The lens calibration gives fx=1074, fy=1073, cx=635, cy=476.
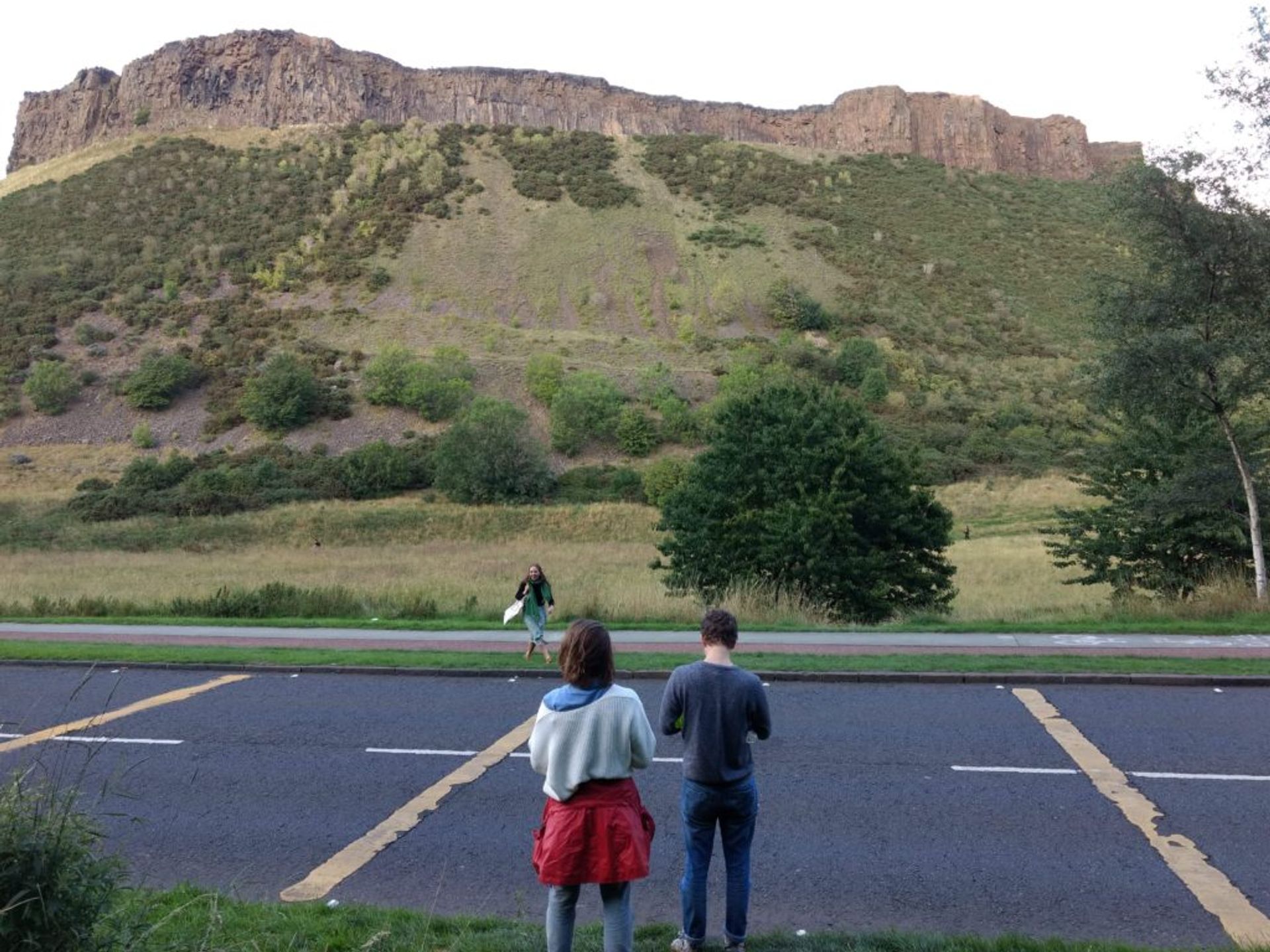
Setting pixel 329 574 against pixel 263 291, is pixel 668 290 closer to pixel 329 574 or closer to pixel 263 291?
pixel 263 291

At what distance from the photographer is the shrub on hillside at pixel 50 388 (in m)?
58.2

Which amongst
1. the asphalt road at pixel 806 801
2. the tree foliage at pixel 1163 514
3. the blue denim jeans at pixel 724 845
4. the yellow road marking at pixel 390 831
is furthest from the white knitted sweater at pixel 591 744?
the tree foliage at pixel 1163 514

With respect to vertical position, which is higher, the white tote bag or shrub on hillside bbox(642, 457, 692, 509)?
the white tote bag

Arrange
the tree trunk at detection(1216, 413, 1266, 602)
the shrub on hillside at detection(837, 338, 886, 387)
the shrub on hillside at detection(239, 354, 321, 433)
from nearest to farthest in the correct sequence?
the tree trunk at detection(1216, 413, 1266, 602) < the shrub on hillside at detection(239, 354, 321, 433) < the shrub on hillside at detection(837, 338, 886, 387)

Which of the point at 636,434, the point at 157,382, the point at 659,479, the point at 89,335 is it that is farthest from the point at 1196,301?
the point at 89,335

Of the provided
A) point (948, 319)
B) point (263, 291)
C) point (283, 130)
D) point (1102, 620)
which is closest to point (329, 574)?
point (1102, 620)

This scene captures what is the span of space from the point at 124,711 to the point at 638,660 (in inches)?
223

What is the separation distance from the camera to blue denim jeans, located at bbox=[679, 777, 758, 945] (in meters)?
4.93

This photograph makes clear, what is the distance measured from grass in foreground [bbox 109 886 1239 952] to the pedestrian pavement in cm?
891

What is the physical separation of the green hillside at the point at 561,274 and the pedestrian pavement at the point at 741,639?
35.5 meters

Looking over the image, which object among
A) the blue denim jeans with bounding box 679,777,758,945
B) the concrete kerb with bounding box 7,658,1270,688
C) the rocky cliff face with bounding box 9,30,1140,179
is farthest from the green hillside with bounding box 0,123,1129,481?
the blue denim jeans with bounding box 679,777,758,945

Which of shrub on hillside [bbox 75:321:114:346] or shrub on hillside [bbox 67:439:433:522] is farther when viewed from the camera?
shrub on hillside [bbox 75:321:114:346]

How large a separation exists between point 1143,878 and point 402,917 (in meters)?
3.96

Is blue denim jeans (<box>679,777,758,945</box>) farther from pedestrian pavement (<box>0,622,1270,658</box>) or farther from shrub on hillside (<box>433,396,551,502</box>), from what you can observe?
shrub on hillside (<box>433,396,551,502</box>)
